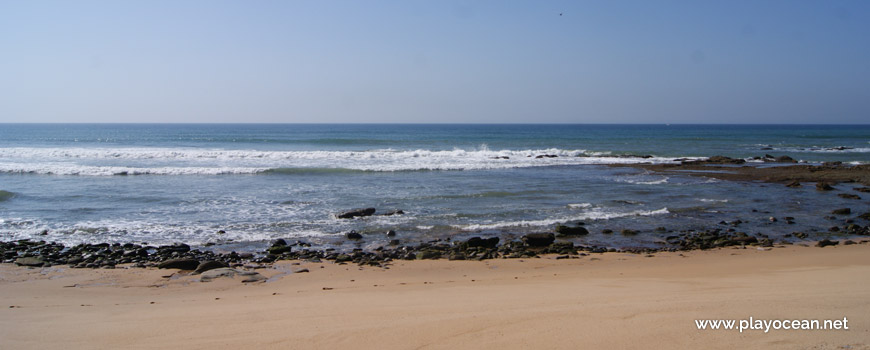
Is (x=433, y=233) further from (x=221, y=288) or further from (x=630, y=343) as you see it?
(x=630, y=343)

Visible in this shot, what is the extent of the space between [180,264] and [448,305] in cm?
527

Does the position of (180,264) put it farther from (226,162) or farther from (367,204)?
(226,162)

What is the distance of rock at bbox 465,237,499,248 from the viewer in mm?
10445

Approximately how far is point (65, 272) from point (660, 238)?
11324 mm

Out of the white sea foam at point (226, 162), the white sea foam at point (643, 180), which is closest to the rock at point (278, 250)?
the white sea foam at point (643, 180)

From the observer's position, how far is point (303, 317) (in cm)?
537

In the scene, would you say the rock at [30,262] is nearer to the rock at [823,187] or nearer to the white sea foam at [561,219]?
the white sea foam at [561,219]

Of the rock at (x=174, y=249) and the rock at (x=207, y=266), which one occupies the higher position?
the rock at (x=207, y=266)

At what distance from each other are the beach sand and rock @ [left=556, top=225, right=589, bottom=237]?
2308 mm

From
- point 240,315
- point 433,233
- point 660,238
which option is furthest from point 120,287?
point 660,238

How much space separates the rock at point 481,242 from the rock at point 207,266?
4634 millimetres

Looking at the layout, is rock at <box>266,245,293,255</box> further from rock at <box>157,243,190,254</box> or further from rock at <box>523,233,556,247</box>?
rock at <box>523,233,556,247</box>

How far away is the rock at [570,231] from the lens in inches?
455

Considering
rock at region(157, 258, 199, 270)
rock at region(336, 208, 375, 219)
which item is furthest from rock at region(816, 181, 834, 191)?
rock at region(157, 258, 199, 270)
